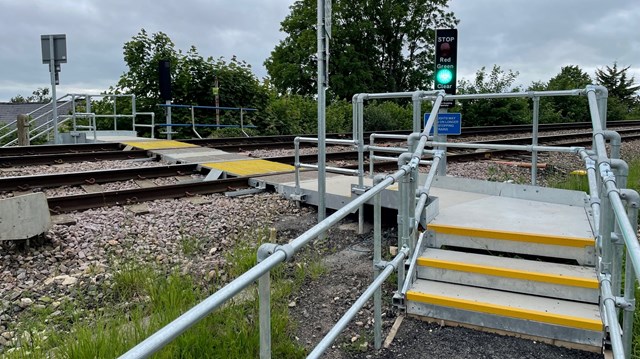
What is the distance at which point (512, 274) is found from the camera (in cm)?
405

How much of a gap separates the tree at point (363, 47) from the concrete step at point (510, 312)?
35.2 m

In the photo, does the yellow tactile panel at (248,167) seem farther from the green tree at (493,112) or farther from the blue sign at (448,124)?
the green tree at (493,112)

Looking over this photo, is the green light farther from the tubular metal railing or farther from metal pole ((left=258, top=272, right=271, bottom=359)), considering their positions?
metal pole ((left=258, top=272, right=271, bottom=359))

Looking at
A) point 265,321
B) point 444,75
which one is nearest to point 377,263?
point 265,321

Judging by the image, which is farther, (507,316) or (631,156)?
(631,156)

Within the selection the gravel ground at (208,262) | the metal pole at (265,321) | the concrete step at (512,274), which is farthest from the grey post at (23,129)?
the metal pole at (265,321)

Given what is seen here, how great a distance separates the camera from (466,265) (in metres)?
4.21

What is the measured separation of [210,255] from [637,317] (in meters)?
3.82

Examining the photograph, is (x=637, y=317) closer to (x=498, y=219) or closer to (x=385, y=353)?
(x=498, y=219)

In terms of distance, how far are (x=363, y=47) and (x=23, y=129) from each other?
99.6 ft

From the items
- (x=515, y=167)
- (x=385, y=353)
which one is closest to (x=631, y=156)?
(x=515, y=167)

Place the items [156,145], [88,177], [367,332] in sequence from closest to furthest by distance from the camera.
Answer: [367,332]
[88,177]
[156,145]

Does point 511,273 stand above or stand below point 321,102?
below

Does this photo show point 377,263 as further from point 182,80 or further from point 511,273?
point 182,80
